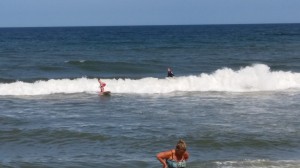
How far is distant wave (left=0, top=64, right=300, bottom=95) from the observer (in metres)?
29.0

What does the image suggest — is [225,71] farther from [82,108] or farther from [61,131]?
[61,131]

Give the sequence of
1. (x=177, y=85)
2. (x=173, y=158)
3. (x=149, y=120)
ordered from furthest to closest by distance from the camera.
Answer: (x=177, y=85)
(x=149, y=120)
(x=173, y=158)

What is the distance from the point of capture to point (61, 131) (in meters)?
17.4

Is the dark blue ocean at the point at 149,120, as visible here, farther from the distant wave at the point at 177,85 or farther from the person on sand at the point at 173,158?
the person on sand at the point at 173,158

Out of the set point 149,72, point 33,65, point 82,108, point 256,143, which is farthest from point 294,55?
point 256,143

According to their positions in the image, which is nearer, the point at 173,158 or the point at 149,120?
the point at 173,158

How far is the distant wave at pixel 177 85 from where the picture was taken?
28969 mm

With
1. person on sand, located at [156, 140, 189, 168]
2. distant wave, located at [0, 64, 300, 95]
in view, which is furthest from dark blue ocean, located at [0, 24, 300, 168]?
person on sand, located at [156, 140, 189, 168]

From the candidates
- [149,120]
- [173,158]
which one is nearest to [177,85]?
[149,120]

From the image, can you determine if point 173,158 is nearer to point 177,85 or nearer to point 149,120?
point 149,120

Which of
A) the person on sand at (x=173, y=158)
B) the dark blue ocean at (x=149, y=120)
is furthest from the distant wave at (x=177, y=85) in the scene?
the person on sand at (x=173, y=158)

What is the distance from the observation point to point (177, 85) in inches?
1163

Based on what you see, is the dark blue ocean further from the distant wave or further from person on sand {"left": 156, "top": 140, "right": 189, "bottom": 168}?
person on sand {"left": 156, "top": 140, "right": 189, "bottom": 168}

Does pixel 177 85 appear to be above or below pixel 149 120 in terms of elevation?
above
